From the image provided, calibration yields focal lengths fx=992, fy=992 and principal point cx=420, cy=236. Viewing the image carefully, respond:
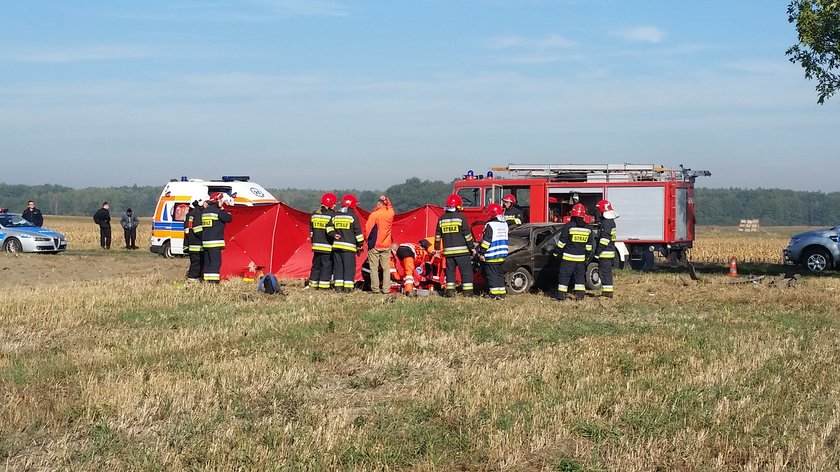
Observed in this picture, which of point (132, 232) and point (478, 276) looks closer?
point (478, 276)

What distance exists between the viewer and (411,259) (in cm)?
1605

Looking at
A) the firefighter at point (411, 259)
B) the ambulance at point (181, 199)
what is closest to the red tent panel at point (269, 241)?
the firefighter at point (411, 259)

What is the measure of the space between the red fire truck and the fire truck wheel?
4816 mm

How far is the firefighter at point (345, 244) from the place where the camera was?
53.0 ft

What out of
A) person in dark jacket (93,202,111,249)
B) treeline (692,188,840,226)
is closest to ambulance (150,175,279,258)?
person in dark jacket (93,202,111,249)

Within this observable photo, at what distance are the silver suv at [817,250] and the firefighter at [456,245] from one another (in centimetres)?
1121

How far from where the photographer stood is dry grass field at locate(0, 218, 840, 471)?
6516 mm

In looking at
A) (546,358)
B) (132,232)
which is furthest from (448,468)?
(132,232)

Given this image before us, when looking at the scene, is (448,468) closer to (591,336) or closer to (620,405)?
(620,405)

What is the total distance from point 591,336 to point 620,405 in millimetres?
3785

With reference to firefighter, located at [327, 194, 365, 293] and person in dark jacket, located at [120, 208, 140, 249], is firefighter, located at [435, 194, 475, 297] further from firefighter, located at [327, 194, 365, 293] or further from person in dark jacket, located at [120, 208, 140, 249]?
person in dark jacket, located at [120, 208, 140, 249]

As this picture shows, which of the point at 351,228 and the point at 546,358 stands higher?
the point at 351,228

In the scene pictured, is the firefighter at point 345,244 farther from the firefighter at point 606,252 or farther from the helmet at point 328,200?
the firefighter at point 606,252

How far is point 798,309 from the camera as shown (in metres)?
14.4
